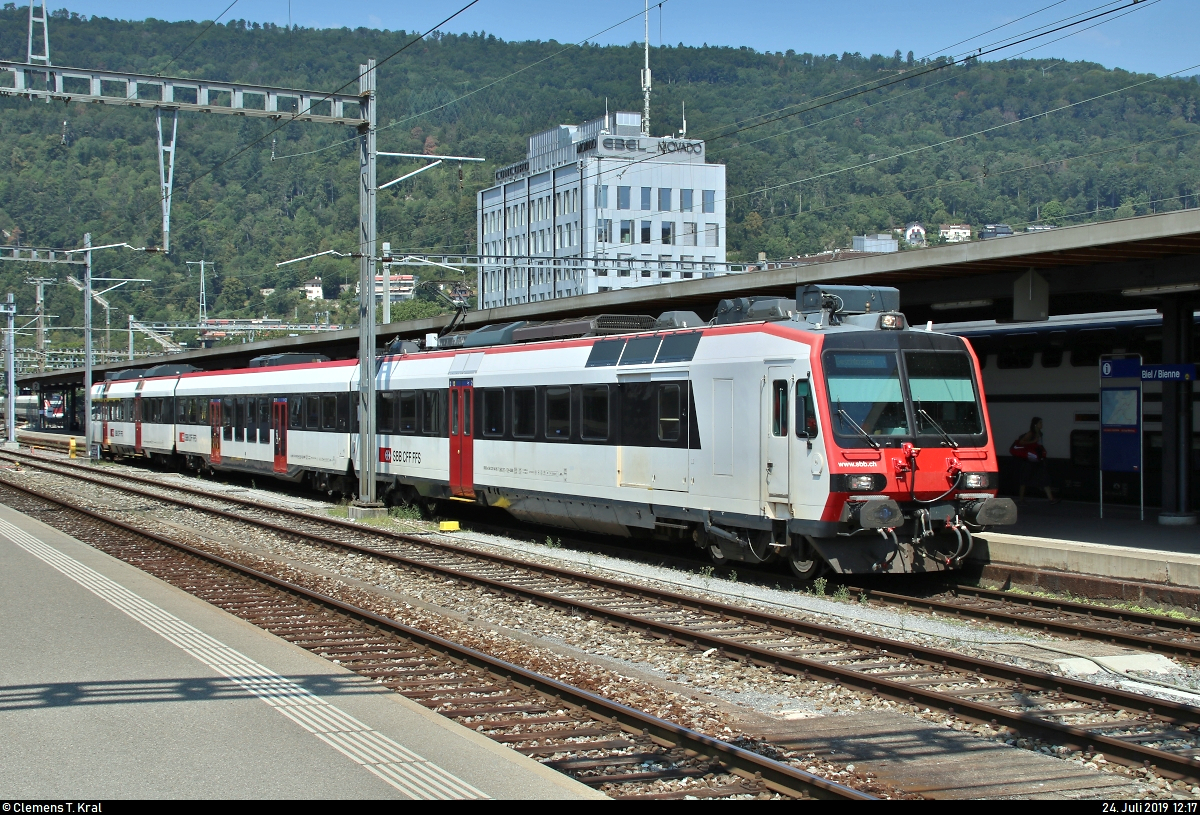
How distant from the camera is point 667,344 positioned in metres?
15.6

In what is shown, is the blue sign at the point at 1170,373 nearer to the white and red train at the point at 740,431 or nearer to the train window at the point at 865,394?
the white and red train at the point at 740,431

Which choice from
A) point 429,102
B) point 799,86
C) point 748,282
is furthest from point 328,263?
point 748,282

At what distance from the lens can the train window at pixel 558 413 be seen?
1755 cm

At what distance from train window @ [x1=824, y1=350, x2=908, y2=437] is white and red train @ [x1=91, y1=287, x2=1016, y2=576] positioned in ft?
0.05

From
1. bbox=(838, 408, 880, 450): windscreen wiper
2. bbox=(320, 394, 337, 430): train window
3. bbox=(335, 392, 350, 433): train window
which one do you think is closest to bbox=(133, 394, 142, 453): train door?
bbox=(320, 394, 337, 430): train window

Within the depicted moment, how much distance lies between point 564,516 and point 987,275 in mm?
7287

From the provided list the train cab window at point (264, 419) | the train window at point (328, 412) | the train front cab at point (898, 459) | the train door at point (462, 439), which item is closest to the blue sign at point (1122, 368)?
the train front cab at point (898, 459)

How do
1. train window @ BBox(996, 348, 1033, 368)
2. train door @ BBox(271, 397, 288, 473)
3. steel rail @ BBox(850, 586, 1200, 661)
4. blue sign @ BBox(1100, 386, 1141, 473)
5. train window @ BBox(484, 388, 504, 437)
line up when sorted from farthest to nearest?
train door @ BBox(271, 397, 288, 473), train window @ BBox(996, 348, 1033, 368), train window @ BBox(484, 388, 504, 437), blue sign @ BBox(1100, 386, 1141, 473), steel rail @ BBox(850, 586, 1200, 661)

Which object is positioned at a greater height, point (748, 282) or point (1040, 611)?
point (748, 282)

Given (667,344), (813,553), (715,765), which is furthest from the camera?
(667,344)

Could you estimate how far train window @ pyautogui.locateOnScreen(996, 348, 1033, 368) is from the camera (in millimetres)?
22156

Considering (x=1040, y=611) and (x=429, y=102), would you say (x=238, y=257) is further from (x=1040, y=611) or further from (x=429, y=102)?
(x=1040, y=611)

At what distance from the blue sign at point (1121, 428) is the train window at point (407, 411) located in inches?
465

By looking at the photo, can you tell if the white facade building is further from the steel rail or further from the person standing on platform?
the steel rail
